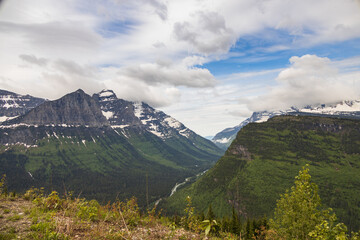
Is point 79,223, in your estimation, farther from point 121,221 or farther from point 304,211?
point 304,211

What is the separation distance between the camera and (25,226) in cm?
959

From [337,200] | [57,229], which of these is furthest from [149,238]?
[337,200]

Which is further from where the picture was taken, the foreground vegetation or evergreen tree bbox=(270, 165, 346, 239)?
evergreen tree bbox=(270, 165, 346, 239)

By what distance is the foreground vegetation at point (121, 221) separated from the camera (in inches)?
338

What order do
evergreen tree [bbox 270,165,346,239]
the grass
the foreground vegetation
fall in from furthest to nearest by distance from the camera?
1. evergreen tree [bbox 270,165,346,239]
2. the foreground vegetation
3. the grass

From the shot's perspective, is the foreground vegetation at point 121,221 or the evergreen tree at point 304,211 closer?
the foreground vegetation at point 121,221

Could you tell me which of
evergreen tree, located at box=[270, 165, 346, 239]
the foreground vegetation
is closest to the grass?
the foreground vegetation

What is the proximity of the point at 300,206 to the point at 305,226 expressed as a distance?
5.76 ft

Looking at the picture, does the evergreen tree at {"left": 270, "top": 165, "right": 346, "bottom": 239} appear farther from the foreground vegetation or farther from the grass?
the grass

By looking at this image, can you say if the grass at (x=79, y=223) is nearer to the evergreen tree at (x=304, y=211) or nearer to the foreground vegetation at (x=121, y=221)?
the foreground vegetation at (x=121, y=221)

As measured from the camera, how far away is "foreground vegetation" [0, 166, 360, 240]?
8.58 m

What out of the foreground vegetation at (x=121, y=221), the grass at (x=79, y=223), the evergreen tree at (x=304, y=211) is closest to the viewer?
the grass at (x=79, y=223)

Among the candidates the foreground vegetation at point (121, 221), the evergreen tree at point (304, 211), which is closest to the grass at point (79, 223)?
the foreground vegetation at point (121, 221)

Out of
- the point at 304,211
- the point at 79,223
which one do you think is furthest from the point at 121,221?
the point at 304,211
